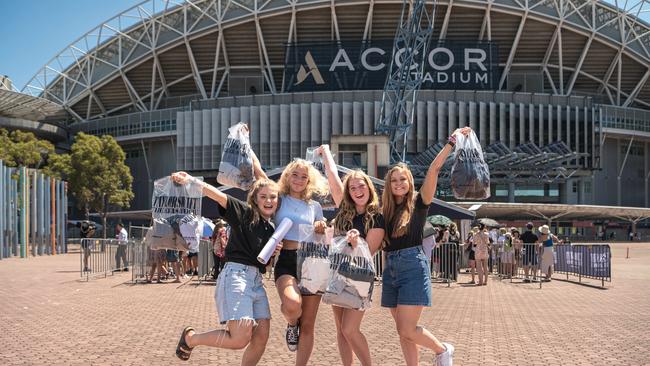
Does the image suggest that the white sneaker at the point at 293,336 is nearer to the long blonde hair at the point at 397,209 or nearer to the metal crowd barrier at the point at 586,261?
the long blonde hair at the point at 397,209

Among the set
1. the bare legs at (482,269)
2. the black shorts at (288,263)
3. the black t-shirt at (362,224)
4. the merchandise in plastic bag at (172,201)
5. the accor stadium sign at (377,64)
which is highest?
the accor stadium sign at (377,64)

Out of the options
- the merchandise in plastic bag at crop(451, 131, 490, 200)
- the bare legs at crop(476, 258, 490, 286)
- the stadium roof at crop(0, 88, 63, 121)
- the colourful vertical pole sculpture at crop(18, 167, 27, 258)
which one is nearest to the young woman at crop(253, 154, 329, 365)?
the merchandise in plastic bag at crop(451, 131, 490, 200)

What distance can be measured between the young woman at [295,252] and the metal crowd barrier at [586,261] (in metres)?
14.2

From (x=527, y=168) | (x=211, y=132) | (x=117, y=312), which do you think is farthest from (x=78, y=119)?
(x=117, y=312)

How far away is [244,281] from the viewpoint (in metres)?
6.12

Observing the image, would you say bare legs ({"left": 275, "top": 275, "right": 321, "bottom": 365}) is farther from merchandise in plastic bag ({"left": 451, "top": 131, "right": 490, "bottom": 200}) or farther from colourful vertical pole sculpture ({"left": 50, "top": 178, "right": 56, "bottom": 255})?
Answer: colourful vertical pole sculpture ({"left": 50, "top": 178, "right": 56, "bottom": 255})

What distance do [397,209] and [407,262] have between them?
46 centimetres

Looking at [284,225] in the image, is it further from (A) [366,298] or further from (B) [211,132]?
(B) [211,132]

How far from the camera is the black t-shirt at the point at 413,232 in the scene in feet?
21.3

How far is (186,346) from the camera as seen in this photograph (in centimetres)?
643

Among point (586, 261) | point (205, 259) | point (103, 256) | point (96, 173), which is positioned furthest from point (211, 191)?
point (96, 173)

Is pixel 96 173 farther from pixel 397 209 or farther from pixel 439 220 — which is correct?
pixel 397 209

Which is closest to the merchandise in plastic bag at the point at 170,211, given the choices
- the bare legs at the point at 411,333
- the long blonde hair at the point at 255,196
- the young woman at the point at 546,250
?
the long blonde hair at the point at 255,196

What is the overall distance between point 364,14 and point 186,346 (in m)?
66.2
